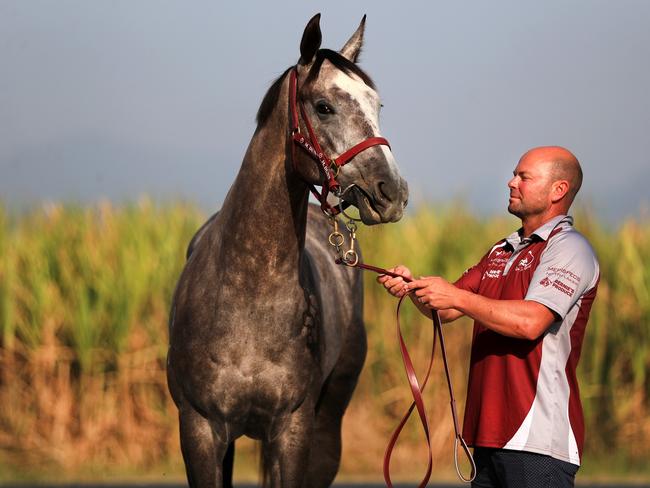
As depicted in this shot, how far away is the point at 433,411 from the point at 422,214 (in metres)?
2.50

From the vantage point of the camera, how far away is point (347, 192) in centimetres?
467

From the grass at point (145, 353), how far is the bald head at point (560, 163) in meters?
6.98

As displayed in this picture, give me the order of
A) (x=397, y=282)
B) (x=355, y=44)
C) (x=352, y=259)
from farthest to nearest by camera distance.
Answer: (x=355, y=44) → (x=352, y=259) → (x=397, y=282)

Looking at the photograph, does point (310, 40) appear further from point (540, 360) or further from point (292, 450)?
point (292, 450)

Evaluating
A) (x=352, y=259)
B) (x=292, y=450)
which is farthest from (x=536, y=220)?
(x=292, y=450)

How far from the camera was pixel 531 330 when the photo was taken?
4.18 meters

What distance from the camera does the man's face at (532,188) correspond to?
4484mm

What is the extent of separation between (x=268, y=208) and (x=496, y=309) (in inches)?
53.4

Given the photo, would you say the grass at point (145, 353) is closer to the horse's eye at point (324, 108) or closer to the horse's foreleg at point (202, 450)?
the horse's foreleg at point (202, 450)

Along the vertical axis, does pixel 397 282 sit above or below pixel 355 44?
below

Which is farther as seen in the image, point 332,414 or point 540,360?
point 332,414

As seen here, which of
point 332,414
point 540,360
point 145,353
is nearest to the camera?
point 540,360

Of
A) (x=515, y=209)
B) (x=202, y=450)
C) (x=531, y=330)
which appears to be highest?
(x=515, y=209)

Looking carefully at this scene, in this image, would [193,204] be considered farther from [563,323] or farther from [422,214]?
[563,323]
